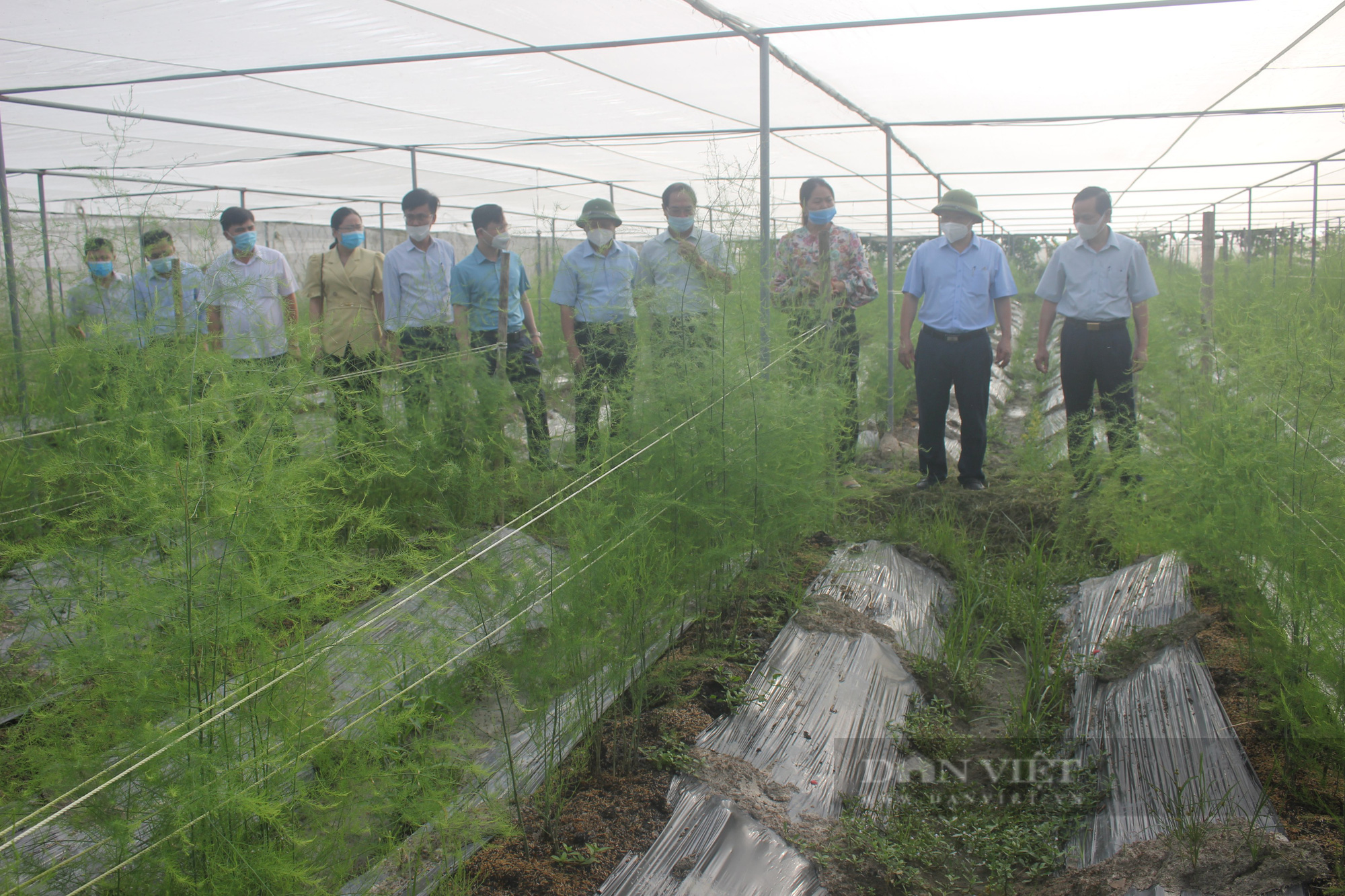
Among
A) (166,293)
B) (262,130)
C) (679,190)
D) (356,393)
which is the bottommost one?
(356,393)

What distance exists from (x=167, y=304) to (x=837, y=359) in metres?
3.14

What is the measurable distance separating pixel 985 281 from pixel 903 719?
2.68 metres

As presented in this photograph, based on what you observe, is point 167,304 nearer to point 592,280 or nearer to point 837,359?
point 592,280

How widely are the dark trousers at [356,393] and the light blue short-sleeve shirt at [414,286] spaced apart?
251 mm

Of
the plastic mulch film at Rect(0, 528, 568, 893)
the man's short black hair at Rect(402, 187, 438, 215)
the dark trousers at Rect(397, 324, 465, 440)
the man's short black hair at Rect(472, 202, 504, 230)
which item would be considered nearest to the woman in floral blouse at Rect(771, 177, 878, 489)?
the man's short black hair at Rect(472, 202, 504, 230)

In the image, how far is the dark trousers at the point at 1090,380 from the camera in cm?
426

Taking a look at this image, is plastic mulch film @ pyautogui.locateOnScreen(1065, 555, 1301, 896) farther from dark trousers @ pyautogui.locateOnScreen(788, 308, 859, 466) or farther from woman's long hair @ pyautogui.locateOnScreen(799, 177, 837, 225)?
woman's long hair @ pyautogui.locateOnScreen(799, 177, 837, 225)

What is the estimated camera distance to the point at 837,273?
15.7 ft

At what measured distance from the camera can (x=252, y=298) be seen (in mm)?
3996

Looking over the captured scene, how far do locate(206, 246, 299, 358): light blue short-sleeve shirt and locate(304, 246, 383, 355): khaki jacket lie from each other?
17cm

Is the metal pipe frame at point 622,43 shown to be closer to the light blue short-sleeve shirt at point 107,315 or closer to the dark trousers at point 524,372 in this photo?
the light blue short-sleeve shirt at point 107,315

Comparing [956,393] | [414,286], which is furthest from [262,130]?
[956,393]

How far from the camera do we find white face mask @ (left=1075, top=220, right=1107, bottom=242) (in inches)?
174

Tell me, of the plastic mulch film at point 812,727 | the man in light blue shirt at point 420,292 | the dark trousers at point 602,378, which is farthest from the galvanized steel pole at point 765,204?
the man in light blue shirt at point 420,292
